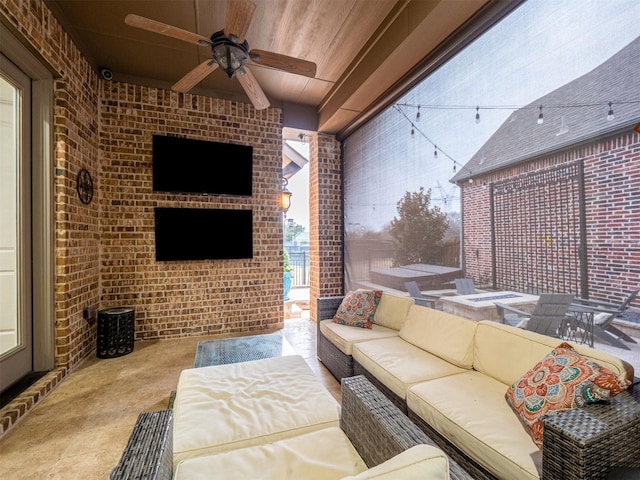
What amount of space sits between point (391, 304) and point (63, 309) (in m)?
3.04

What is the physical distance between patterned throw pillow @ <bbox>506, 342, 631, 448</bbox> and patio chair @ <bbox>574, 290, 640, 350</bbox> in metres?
0.33

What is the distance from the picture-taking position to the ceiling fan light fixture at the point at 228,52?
2.15 m

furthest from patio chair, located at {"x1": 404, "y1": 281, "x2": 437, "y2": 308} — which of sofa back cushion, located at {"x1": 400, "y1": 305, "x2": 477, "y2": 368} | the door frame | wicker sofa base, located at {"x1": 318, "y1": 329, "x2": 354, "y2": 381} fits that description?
the door frame

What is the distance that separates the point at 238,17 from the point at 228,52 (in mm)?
300

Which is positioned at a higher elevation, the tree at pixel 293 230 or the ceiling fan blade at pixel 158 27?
the ceiling fan blade at pixel 158 27

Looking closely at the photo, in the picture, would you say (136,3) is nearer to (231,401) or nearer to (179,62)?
(179,62)

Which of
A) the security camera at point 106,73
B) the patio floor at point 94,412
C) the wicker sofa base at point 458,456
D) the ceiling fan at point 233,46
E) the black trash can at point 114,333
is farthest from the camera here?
the security camera at point 106,73

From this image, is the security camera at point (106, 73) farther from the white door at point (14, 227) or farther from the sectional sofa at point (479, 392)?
the sectional sofa at point (479, 392)

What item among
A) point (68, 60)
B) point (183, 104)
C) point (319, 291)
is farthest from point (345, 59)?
point (319, 291)

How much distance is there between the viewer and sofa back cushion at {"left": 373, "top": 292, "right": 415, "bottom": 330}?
275 cm

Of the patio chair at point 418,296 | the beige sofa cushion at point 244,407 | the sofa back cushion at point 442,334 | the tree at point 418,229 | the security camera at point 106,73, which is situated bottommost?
the beige sofa cushion at point 244,407

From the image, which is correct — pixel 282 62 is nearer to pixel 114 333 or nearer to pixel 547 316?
pixel 547 316

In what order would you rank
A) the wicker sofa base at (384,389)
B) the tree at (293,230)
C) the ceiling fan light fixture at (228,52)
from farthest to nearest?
1. the tree at (293,230)
2. the ceiling fan light fixture at (228,52)
3. the wicker sofa base at (384,389)

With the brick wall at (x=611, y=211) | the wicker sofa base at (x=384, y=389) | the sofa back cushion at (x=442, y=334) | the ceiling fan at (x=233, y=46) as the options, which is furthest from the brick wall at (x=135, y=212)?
the brick wall at (x=611, y=211)
